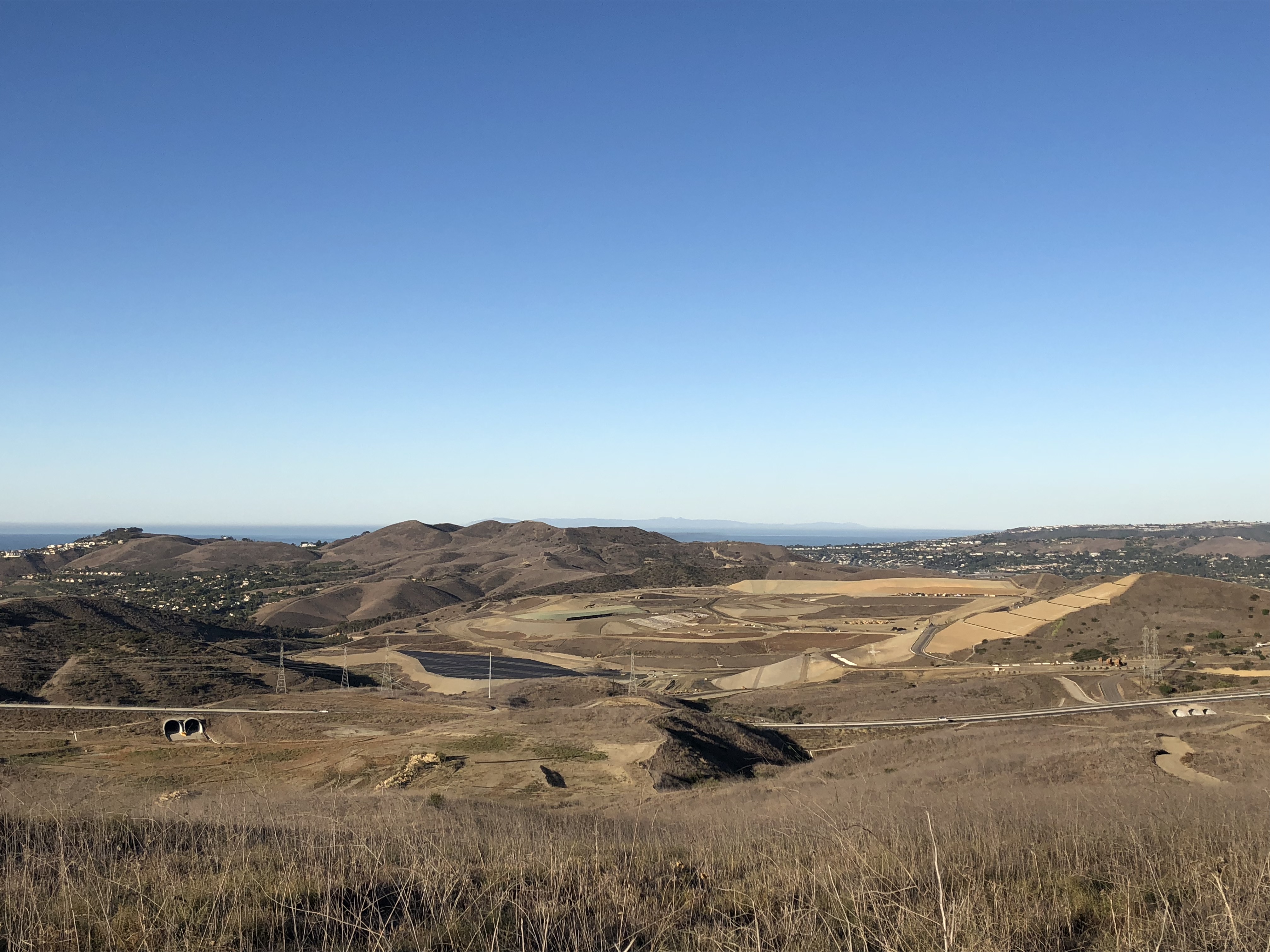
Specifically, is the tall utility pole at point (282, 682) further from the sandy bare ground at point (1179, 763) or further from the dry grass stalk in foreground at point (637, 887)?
the dry grass stalk in foreground at point (637, 887)

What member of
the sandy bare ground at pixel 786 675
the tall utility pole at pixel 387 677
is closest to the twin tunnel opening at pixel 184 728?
the tall utility pole at pixel 387 677

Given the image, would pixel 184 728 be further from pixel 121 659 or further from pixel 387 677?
pixel 121 659

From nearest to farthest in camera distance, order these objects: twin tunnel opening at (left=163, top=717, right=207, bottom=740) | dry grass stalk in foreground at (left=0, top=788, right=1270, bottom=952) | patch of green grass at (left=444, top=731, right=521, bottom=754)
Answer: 1. dry grass stalk in foreground at (left=0, top=788, right=1270, bottom=952)
2. patch of green grass at (left=444, top=731, right=521, bottom=754)
3. twin tunnel opening at (left=163, top=717, right=207, bottom=740)

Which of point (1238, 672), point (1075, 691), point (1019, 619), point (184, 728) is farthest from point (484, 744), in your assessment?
point (1019, 619)

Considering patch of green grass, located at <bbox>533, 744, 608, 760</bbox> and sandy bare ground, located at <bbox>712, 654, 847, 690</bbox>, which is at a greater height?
patch of green grass, located at <bbox>533, 744, 608, 760</bbox>

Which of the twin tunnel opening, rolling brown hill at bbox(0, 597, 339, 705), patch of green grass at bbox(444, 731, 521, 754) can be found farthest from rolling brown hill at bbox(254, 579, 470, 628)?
patch of green grass at bbox(444, 731, 521, 754)

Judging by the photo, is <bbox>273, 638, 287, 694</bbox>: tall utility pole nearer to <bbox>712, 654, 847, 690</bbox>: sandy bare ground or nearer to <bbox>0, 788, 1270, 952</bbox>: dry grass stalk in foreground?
<bbox>712, 654, 847, 690</bbox>: sandy bare ground
